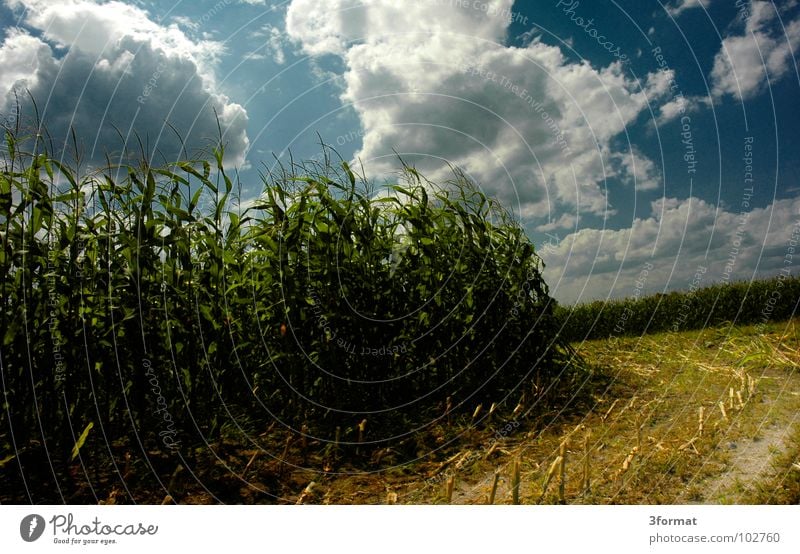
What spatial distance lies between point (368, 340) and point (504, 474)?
3.98 feet

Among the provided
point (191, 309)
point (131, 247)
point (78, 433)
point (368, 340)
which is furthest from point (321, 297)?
point (78, 433)
